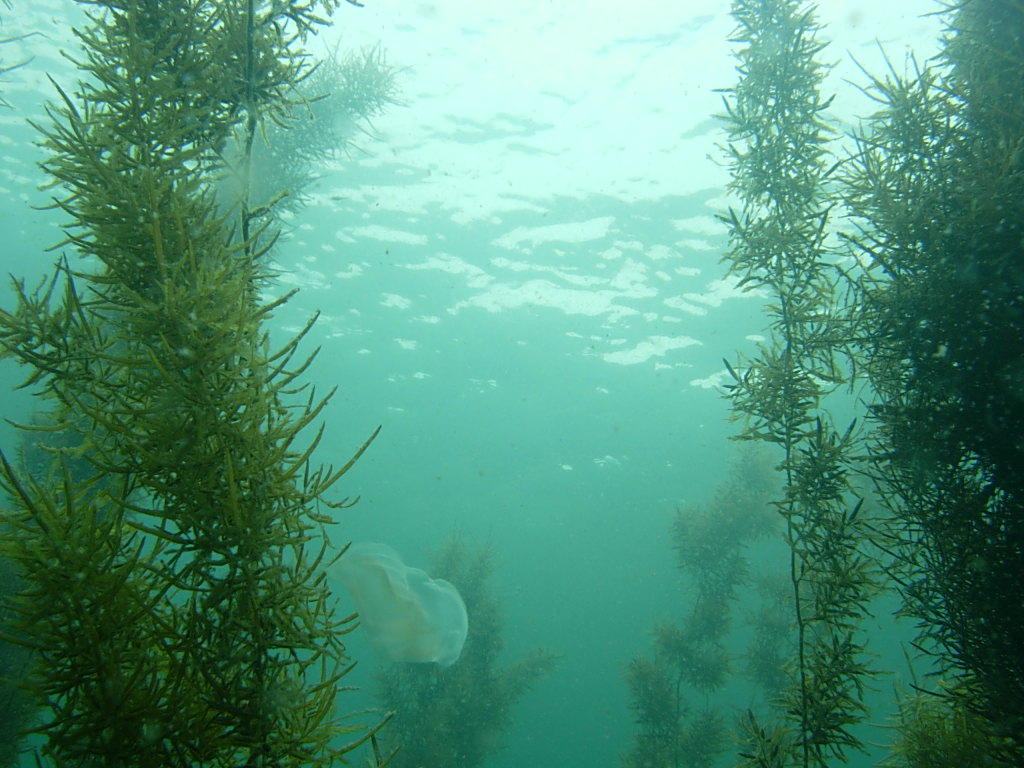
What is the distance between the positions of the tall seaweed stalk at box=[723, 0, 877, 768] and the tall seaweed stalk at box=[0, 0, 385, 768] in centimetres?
353

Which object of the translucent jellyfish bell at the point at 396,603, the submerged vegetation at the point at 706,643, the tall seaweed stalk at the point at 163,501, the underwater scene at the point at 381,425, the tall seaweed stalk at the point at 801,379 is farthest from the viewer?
the submerged vegetation at the point at 706,643

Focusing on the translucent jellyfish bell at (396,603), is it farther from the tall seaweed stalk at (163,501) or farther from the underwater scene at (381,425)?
the tall seaweed stalk at (163,501)

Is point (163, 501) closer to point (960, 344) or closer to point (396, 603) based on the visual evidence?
point (396, 603)

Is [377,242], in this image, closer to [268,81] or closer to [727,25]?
[727,25]

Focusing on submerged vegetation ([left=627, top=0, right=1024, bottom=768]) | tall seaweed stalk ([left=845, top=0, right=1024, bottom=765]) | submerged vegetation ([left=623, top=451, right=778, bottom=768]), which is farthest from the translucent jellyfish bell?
submerged vegetation ([left=623, top=451, right=778, bottom=768])

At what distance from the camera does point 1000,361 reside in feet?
12.1

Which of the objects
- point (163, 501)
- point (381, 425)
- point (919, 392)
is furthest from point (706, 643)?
point (163, 501)

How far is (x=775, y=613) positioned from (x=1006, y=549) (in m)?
12.4

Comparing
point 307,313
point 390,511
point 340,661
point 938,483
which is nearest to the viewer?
point 340,661

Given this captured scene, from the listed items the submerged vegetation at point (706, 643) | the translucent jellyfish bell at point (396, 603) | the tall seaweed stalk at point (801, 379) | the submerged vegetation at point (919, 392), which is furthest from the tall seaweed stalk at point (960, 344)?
the submerged vegetation at point (706, 643)

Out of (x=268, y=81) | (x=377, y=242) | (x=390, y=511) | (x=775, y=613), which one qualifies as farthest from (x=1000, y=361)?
(x=390, y=511)

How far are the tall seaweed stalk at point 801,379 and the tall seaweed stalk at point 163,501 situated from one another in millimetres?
3530

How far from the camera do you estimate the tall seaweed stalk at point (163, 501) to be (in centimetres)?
197

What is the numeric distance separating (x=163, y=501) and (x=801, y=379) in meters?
4.66
